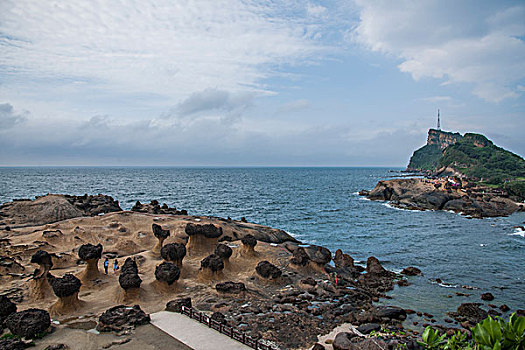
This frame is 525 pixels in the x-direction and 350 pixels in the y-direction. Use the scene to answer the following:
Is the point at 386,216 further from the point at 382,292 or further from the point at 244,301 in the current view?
the point at 244,301

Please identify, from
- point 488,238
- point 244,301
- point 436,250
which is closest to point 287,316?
point 244,301

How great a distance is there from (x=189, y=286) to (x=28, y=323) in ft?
34.5

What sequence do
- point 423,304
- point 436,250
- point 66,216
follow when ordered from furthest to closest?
1. point 66,216
2. point 436,250
3. point 423,304

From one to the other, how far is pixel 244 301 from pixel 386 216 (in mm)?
54449

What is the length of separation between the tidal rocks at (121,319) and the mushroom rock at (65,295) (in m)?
3.46

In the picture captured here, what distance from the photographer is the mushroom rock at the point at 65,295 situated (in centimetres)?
1984

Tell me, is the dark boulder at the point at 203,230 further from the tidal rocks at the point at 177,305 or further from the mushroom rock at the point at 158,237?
the tidal rocks at the point at 177,305

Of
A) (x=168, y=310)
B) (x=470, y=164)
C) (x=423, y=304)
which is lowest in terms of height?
(x=423, y=304)

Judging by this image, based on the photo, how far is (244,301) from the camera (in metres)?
22.9

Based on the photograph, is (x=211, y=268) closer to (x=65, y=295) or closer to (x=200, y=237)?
(x=200, y=237)

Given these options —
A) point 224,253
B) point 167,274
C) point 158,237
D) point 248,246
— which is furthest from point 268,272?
point 158,237

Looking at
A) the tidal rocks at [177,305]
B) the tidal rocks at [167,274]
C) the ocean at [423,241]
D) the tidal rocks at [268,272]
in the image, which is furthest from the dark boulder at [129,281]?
the ocean at [423,241]

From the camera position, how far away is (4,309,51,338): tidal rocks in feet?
52.7

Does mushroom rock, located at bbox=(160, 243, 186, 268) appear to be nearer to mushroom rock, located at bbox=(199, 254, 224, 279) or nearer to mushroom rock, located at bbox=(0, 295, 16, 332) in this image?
mushroom rock, located at bbox=(199, 254, 224, 279)
